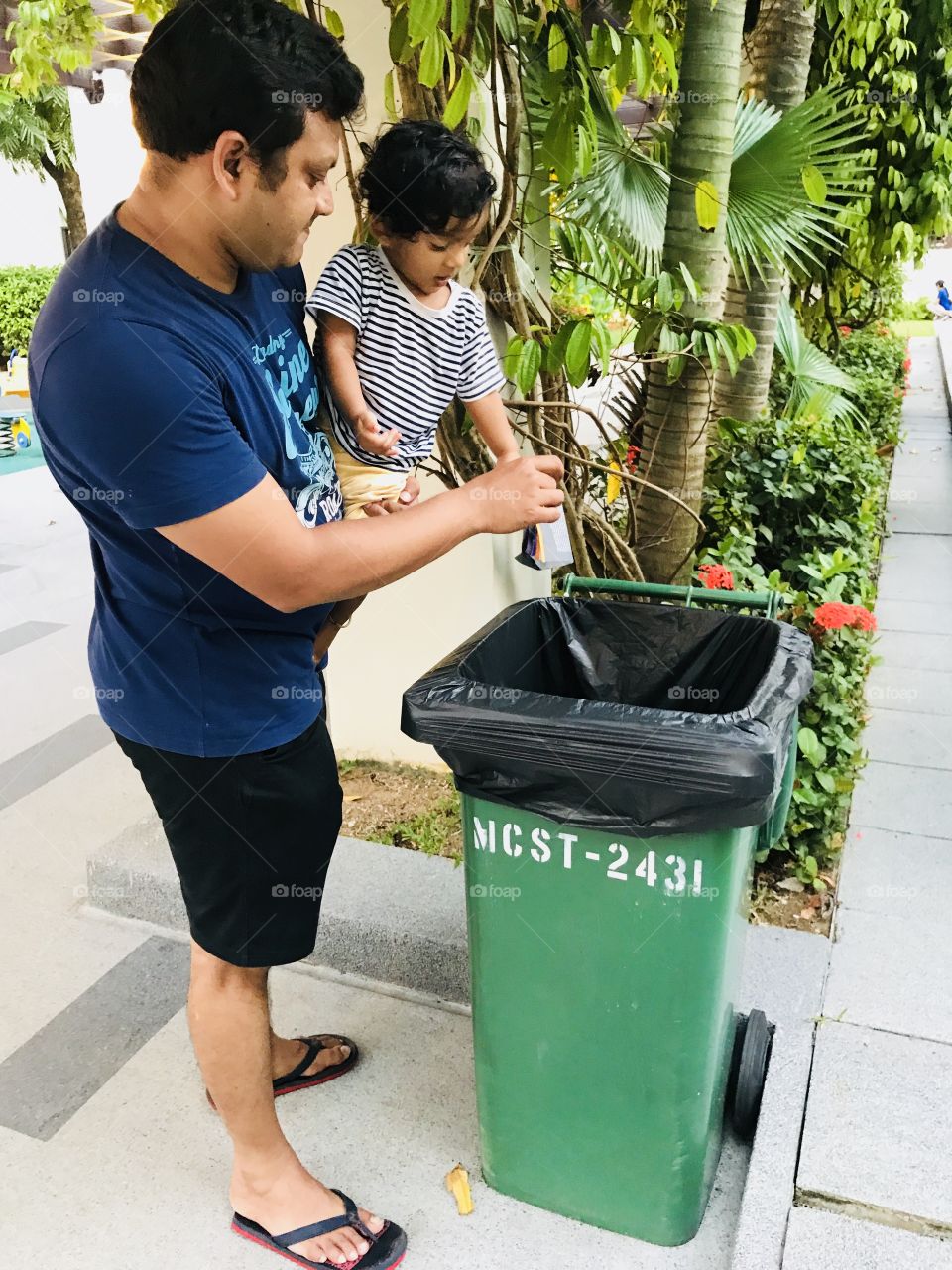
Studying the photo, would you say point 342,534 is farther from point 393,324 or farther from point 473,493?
point 393,324

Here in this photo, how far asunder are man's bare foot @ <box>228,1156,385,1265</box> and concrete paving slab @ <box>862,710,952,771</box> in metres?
2.45

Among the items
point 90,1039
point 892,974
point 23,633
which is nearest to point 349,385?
point 90,1039

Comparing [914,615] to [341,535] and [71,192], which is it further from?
[71,192]

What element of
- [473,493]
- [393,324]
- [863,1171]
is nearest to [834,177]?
[393,324]

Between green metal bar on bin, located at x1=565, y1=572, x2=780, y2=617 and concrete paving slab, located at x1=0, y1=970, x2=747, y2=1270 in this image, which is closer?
concrete paving slab, located at x1=0, y1=970, x2=747, y2=1270

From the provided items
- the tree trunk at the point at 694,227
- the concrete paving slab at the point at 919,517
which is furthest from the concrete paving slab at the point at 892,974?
the concrete paving slab at the point at 919,517

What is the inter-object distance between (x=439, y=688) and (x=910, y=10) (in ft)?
22.7

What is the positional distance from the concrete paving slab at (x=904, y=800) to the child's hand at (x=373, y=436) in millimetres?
2099

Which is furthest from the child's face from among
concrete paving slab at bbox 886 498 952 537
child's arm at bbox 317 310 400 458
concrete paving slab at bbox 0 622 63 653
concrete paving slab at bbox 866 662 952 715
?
concrete paving slab at bbox 886 498 952 537

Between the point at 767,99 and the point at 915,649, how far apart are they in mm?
2650

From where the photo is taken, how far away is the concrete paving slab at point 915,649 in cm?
435

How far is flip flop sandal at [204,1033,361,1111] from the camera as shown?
224 centimetres

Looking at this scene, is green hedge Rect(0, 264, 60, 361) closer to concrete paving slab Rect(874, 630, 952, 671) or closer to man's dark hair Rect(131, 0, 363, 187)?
concrete paving slab Rect(874, 630, 952, 671)

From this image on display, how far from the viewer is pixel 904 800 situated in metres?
3.25
